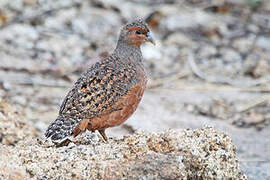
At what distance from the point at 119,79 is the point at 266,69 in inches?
187

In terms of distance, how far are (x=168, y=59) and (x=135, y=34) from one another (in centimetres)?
396

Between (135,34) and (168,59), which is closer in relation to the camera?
(135,34)

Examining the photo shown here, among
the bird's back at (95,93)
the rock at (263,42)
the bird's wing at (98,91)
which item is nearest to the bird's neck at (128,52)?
the bird's back at (95,93)

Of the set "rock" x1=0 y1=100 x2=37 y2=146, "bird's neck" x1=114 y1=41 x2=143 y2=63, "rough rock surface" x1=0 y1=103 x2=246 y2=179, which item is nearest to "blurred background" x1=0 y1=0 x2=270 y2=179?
"rock" x1=0 y1=100 x2=37 y2=146

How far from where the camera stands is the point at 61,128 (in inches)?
185

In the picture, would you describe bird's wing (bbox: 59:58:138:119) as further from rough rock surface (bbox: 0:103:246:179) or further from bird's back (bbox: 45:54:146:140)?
rough rock surface (bbox: 0:103:246:179)

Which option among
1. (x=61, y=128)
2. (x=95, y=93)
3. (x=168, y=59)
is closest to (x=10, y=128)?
(x=95, y=93)

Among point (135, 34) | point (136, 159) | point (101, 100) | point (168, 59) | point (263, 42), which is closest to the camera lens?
point (136, 159)

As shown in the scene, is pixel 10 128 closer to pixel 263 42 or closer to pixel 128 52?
pixel 128 52

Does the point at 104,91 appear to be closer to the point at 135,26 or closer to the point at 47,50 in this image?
the point at 135,26

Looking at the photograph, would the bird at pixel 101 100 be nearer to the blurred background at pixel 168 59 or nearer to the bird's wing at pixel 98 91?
the bird's wing at pixel 98 91

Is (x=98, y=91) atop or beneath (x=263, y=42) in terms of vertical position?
atop

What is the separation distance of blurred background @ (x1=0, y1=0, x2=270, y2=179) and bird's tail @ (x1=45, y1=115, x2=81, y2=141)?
2111mm

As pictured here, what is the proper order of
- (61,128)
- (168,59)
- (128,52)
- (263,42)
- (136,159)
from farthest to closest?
(263,42), (168,59), (128,52), (61,128), (136,159)
